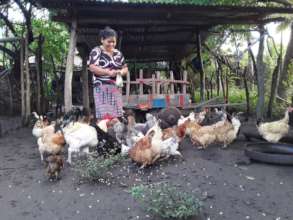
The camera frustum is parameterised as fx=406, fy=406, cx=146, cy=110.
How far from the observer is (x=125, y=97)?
32.8 ft

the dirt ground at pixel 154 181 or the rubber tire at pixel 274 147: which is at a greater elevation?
the rubber tire at pixel 274 147

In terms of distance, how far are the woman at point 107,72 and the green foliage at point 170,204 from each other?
2.52 meters

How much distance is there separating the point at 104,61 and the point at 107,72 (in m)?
0.20

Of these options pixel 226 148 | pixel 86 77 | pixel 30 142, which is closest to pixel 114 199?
pixel 226 148

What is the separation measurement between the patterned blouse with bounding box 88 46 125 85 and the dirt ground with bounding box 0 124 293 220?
150 centimetres

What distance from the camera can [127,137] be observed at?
21.4 ft

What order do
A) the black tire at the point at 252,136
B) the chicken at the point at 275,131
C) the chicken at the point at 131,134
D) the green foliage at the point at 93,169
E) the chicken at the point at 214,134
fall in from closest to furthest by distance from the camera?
the green foliage at the point at 93,169 < the chicken at the point at 131,134 < the chicken at the point at 214,134 < the chicken at the point at 275,131 < the black tire at the point at 252,136

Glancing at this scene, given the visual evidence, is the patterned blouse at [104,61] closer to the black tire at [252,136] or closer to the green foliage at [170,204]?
the green foliage at [170,204]

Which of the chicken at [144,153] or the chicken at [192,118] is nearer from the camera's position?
the chicken at [144,153]

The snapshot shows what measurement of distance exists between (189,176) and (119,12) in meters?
4.89

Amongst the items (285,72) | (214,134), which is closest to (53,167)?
(214,134)

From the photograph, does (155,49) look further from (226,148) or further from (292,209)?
(292,209)

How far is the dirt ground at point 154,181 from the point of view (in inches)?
177

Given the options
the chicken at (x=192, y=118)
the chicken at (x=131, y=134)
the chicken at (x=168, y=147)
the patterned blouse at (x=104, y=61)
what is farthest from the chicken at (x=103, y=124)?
the chicken at (x=192, y=118)
